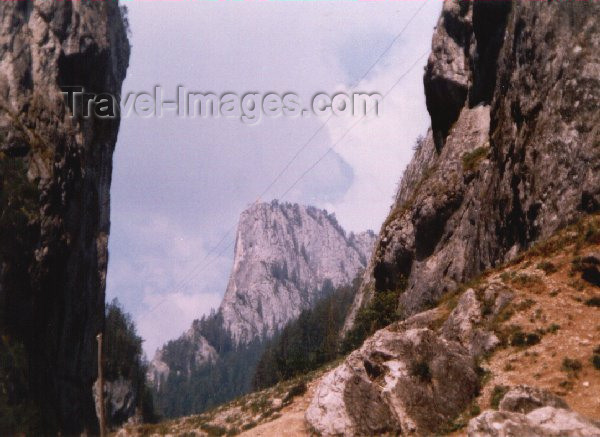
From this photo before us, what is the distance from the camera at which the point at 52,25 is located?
51.6m

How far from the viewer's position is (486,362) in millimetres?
17859

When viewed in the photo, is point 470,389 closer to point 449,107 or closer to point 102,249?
point 449,107

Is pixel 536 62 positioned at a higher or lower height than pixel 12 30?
lower

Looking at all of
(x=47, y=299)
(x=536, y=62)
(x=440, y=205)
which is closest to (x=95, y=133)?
(x=47, y=299)

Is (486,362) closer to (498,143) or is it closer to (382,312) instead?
(498,143)

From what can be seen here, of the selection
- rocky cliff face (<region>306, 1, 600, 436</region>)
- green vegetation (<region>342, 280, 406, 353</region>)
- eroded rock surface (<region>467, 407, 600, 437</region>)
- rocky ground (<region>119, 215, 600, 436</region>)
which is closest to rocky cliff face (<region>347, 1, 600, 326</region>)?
rocky cliff face (<region>306, 1, 600, 436</region>)

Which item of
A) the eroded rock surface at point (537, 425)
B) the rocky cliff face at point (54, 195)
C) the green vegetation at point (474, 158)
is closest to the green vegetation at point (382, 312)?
the green vegetation at point (474, 158)

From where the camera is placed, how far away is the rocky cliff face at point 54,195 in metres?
42.8

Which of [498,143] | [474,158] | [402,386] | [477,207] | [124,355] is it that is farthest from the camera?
[124,355]

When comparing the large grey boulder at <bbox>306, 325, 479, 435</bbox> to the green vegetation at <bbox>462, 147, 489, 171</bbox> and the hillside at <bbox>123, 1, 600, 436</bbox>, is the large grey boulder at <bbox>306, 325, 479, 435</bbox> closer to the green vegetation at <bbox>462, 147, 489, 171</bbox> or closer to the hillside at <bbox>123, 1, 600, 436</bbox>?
the hillside at <bbox>123, 1, 600, 436</bbox>

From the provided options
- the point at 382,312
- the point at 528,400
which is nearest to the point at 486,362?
the point at 528,400

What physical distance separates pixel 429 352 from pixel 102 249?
57.2 meters

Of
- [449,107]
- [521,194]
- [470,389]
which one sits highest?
[449,107]

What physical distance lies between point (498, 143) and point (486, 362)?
74.0 feet
